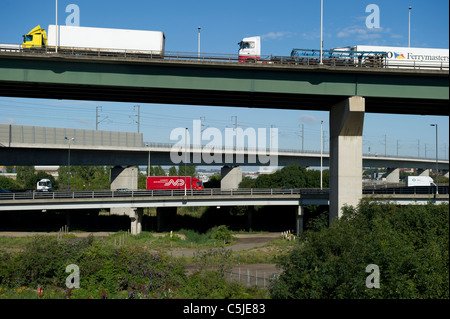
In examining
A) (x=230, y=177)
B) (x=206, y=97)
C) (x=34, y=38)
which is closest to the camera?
(x=34, y=38)

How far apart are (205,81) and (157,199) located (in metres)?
22.2

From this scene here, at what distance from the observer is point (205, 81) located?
34.8m

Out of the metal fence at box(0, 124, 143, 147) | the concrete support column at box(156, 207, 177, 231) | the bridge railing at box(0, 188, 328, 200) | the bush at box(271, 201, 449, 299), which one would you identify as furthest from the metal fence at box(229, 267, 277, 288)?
the metal fence at box(0, 124, 143, 147)

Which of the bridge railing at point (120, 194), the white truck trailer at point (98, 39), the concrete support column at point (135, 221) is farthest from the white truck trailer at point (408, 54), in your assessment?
the concrete support column at point (135, 221)

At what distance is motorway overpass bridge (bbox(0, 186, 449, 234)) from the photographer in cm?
4856

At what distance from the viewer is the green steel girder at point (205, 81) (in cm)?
3284

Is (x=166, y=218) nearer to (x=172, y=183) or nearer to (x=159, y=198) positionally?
(x=172, y=183)

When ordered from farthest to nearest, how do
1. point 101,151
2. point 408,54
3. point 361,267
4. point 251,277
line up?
point 101,151
point 408,54
point 251,277
point 361,267

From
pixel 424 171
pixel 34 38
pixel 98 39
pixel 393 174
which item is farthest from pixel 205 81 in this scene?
pixel 393 174

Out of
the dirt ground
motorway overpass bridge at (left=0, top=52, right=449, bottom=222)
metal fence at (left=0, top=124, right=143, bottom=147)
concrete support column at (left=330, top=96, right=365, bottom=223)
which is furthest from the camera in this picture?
metal fence at (left=0, top=124, right=143, bottom=147)

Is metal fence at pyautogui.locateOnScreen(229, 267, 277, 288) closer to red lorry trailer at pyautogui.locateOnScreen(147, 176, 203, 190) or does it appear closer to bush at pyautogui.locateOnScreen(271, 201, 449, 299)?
bush at pyautogui.locateOnScreen(271, 201, 449, 299)

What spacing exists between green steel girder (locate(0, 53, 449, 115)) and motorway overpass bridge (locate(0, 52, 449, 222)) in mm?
74
